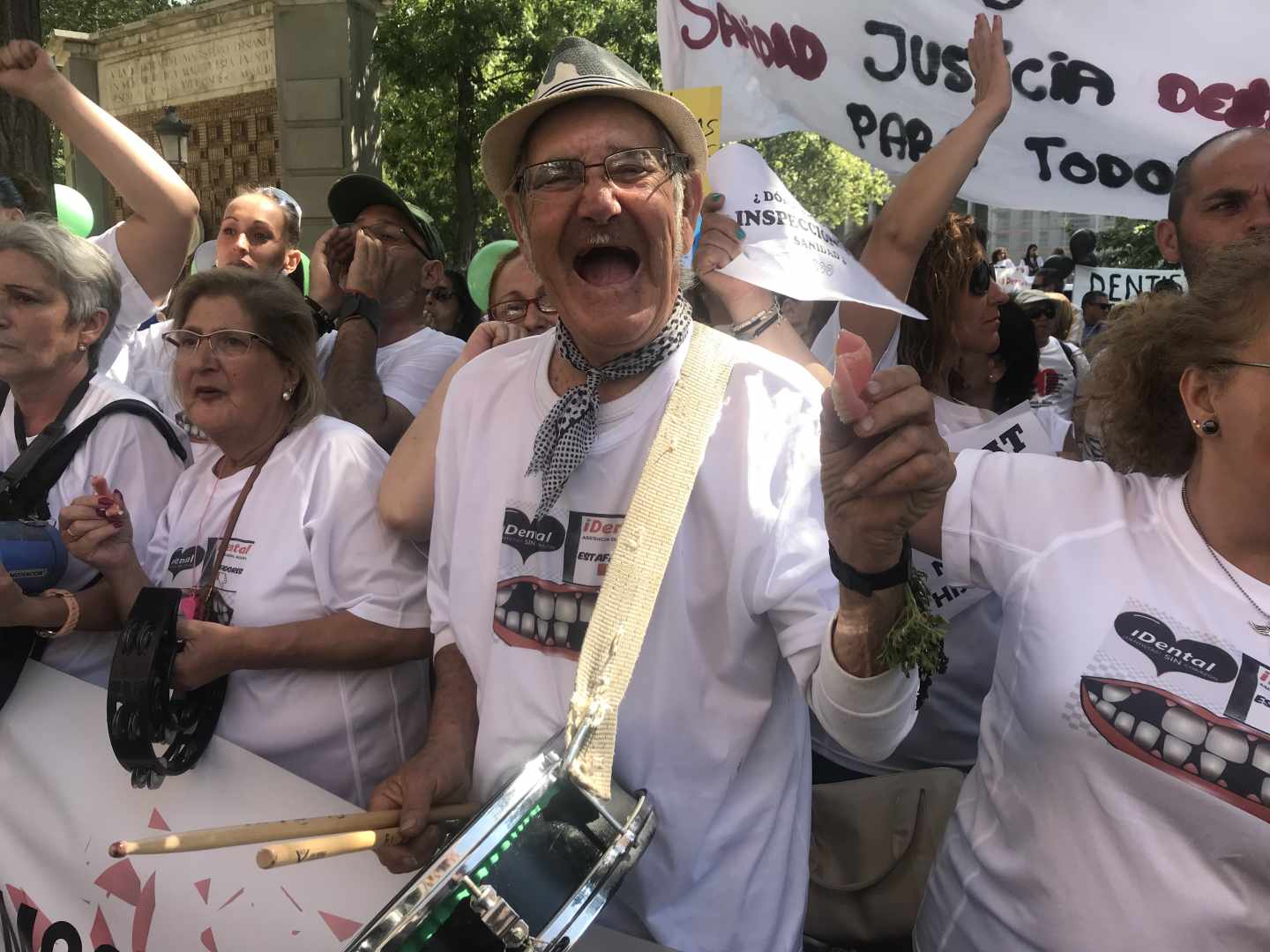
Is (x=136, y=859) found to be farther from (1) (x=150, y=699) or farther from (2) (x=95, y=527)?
(2) (x=95, y=527)

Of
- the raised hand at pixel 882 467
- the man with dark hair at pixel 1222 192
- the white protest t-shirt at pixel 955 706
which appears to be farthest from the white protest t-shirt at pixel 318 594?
the man with dark hair at pixel 1222 192

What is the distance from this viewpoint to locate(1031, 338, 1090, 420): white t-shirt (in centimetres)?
376

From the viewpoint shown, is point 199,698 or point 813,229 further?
point 813,229

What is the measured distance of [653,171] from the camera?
1645 millimetres

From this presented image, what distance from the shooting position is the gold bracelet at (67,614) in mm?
2303

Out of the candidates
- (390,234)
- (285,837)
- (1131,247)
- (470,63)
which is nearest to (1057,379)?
(390,234)

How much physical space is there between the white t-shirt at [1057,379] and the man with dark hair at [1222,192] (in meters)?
0.79

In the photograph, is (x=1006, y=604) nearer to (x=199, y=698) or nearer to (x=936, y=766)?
(x=936, y=766)

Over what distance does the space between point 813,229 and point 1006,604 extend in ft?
3.56

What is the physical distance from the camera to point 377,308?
3.29 meters

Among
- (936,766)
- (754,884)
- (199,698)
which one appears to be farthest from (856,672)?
(199,698)

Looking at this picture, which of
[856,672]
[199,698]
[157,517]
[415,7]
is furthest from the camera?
[415,7]

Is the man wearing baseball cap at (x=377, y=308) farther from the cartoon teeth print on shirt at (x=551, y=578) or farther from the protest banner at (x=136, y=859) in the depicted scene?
the cartoon teeth print on shirt at (x=551, y=578)

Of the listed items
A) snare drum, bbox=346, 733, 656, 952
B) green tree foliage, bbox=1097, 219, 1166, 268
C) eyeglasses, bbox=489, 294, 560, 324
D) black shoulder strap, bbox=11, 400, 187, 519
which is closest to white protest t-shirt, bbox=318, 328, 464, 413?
eyeglasses, bbox=489, 294, 560, 324
